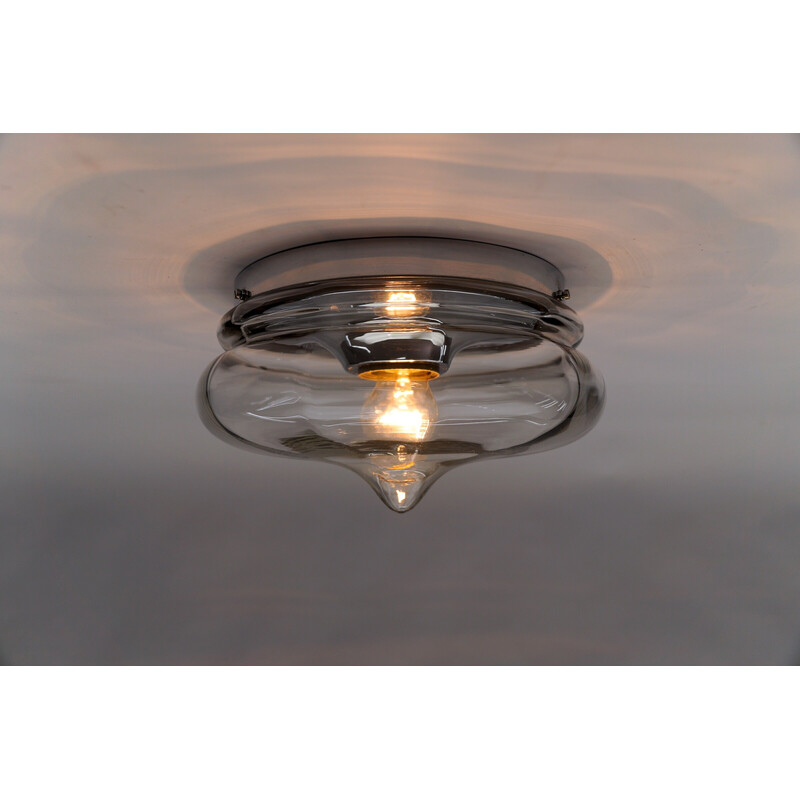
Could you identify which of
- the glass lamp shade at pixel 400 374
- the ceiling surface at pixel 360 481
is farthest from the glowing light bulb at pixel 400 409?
the ceiling surface at pixel 360 481

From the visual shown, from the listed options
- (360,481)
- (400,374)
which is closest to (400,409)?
(400,374)

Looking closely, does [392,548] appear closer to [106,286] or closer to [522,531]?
[522,531]

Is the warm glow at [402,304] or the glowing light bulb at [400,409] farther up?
the warm glow at [402,304]

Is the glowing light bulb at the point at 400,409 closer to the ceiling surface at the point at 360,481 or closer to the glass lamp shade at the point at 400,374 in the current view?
the glass lamp shade at the point at 400,374

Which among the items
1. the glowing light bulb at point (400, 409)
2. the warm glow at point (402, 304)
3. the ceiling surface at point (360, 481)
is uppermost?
the ceiling surface at point (360, 481)

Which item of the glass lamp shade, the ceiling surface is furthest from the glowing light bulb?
the ceiling surface

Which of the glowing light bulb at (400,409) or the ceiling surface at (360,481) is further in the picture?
the glowing light bulb at (400,409)

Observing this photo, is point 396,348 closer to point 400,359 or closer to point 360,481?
point 400,359
